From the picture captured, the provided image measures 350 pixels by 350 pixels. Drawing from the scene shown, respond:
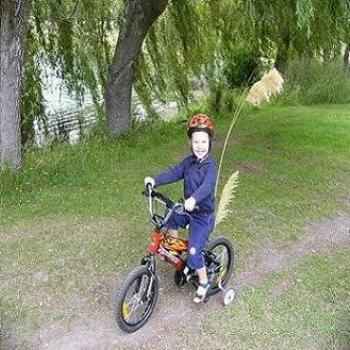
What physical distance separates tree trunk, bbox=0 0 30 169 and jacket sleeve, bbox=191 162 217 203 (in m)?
3.52

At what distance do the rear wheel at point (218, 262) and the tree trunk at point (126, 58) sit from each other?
4866 mm

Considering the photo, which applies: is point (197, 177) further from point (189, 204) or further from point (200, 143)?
point (189, 204)

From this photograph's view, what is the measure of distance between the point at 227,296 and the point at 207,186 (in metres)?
0.97

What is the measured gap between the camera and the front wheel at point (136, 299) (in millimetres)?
3746

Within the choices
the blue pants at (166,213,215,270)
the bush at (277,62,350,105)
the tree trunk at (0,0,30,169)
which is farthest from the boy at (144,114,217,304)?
the bush at (277,62,350,105)

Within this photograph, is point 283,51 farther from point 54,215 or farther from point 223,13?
point 54,215

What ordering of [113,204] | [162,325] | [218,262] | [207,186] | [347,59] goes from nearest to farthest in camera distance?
[207,186]
[162,325]
[218,262]
[113,204]
[347,59]

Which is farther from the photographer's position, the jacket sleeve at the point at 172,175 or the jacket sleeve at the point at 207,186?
the jacket sleeve at the point at 172,175

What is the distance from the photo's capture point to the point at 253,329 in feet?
13.2

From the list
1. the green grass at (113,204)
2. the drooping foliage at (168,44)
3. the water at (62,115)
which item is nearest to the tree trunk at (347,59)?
the drooping foliage at (168,44)

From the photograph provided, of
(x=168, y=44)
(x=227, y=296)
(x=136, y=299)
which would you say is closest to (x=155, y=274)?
(x=136, y=299)

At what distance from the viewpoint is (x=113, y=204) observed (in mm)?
A: 6324

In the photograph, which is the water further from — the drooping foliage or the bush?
the bush

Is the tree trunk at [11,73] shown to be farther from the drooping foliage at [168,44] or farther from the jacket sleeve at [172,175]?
the jacket sleeve at [172,175]
